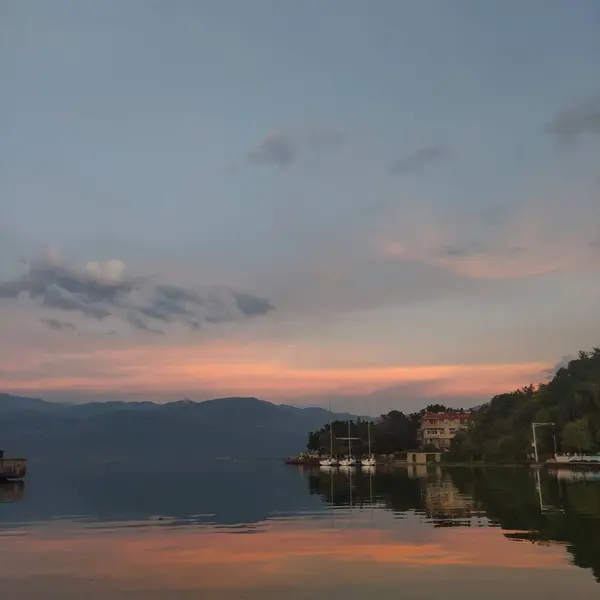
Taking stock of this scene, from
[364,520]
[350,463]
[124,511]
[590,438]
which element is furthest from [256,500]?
[350,463]

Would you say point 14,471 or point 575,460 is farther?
point 14,471

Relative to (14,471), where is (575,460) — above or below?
above

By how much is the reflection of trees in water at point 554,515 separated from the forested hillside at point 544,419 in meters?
43.2

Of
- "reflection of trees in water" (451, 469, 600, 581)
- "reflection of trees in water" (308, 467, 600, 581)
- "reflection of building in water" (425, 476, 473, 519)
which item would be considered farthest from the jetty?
"reflection of trees in water" (451, 469, 600, 581)

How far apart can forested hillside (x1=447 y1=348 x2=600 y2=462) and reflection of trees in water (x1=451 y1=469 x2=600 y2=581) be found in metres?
43.2

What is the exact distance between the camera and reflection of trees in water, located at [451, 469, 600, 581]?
2702 cm

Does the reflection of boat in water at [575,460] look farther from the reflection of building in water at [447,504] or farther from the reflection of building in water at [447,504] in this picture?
the reflection of building in water at [447,504]

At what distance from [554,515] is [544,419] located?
8397cm

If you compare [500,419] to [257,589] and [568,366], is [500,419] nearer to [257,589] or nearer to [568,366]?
[568,366]

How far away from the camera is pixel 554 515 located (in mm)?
38062

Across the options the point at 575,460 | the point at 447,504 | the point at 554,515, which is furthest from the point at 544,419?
the point at 554,515

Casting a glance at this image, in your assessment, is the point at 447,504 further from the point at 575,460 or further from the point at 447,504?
the point at 575,460

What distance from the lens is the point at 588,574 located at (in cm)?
2153

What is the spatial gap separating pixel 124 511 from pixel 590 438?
2760 inches
